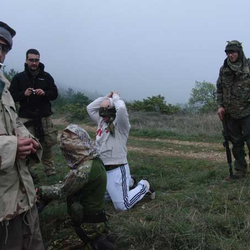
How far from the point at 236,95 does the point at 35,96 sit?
118 inches

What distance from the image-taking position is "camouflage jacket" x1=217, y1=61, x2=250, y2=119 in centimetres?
467

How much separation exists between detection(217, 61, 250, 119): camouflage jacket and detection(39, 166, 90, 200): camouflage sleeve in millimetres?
2663

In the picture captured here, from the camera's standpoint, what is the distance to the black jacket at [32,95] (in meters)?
5.09

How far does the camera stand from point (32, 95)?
509 centimetres

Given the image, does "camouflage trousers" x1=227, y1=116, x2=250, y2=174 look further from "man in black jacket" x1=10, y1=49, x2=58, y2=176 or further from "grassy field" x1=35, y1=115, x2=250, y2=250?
"man in black jacket" x1=10, y1=49, x2=58, y2=176

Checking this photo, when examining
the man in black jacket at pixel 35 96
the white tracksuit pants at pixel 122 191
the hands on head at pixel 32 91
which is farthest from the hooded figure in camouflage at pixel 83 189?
the man in black jacket at pixel 35 96

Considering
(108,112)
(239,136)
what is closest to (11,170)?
(108,112)

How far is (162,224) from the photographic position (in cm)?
297

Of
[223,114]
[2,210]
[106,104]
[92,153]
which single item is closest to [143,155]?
[223,114]

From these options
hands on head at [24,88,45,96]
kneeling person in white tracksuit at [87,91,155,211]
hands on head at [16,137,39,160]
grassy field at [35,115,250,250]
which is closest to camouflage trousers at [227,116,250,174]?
grassy field at [35,115,250,250]

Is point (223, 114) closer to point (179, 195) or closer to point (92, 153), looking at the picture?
point (179, 195)

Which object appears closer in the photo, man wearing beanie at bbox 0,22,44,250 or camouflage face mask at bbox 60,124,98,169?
man wearing beanie at bbox 0,22,44,250

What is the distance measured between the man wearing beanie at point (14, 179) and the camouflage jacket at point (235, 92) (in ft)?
10.5

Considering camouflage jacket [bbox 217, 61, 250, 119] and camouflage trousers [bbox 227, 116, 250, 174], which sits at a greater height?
camouflage jacket [bbox 217, 61, 250, 119]
